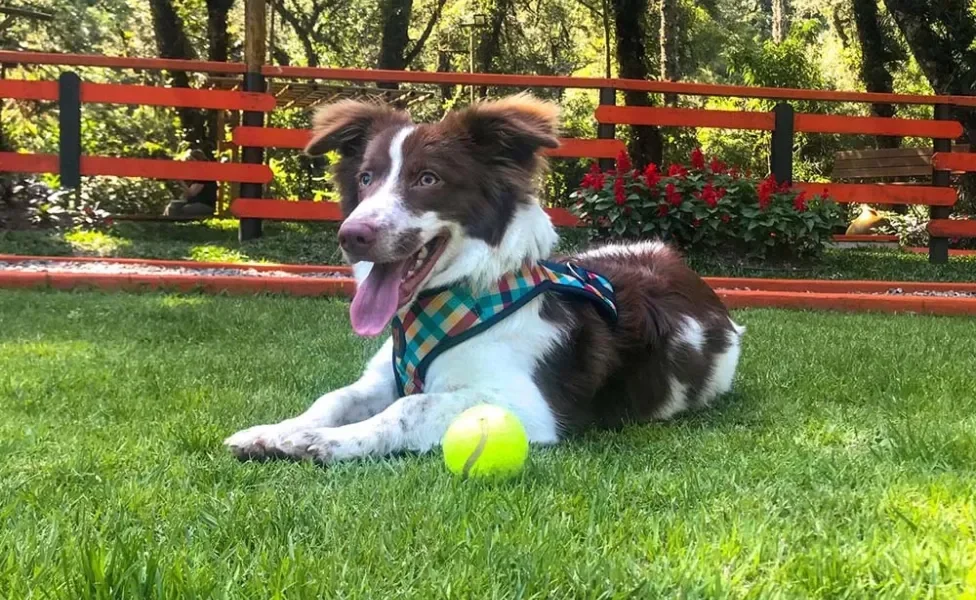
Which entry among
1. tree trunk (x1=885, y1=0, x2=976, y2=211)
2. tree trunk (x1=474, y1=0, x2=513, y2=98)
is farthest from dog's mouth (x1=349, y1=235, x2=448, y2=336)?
tree trunk (x1=474, y1=0, x2=513, y2=98)

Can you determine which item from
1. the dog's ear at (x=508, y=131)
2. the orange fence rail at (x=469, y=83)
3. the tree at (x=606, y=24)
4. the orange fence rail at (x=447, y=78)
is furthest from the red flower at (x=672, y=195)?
the tree at (x=606, y=24)

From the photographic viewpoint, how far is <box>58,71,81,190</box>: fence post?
9.25m

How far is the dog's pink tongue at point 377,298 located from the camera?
9.91ft

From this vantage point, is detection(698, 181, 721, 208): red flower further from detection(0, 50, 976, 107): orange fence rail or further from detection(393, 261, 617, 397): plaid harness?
detection(393, 261, 617, 397): plaid harness

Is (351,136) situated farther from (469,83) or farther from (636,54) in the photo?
(636,54)

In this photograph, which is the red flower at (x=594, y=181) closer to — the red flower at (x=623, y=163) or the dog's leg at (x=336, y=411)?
the red flower at (x=623, y=163)

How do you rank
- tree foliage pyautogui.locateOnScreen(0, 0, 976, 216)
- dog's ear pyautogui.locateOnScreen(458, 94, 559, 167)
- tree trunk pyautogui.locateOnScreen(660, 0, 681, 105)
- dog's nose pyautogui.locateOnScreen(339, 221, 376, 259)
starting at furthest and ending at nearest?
1. tree trunk pyautogui.locateOnScreen(660, 0, 681, 105)
2. tree foliage pyautogui.locateOnScreen(0, 0, 976, 216)
3. dog's ear pyautogui.locateOnScreen(458, 94, 559, 167)
4. dog's nose pyautogui.locateOnScreen(339, 221, 376, 259)

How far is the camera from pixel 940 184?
33.2 feet

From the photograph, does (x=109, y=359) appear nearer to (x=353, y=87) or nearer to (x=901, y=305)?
(x=901, y=305)

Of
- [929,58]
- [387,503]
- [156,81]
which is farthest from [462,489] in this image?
[156,81]

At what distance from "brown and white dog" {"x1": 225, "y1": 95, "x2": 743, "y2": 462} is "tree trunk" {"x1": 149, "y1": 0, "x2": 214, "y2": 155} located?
15216mm

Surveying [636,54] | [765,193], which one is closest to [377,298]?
[765,193]

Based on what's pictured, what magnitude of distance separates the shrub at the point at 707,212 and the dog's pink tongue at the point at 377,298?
5651mm

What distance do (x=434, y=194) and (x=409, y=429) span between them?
3.08 ft
